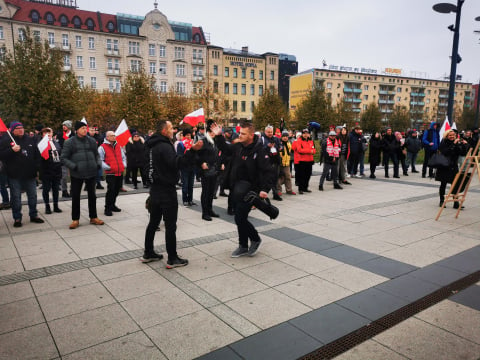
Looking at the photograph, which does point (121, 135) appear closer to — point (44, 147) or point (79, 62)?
point (44, 147)

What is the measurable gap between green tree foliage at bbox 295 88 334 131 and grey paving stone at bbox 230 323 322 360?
47.5 m

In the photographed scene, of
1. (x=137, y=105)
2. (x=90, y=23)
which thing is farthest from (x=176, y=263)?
(x=90, y=23)

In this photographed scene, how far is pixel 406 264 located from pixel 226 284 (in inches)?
104

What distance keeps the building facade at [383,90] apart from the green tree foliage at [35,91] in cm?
7696

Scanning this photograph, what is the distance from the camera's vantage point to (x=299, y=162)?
36.9ft

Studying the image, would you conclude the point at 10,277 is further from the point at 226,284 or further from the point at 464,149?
the point at 464,149

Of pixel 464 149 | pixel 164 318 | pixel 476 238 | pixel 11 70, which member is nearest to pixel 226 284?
pixel 164 318

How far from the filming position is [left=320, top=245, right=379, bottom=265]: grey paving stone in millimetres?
5367

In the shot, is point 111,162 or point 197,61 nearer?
point 111,162

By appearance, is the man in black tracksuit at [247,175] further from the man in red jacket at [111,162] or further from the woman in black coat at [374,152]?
the woman in black coat at [374,152]

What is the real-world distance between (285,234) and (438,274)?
2648 mm

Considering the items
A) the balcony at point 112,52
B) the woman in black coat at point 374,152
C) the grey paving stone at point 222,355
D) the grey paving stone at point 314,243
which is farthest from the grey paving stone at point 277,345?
the balcony at point 112,52

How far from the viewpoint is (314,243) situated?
6.20m

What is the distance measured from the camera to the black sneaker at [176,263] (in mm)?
5029
